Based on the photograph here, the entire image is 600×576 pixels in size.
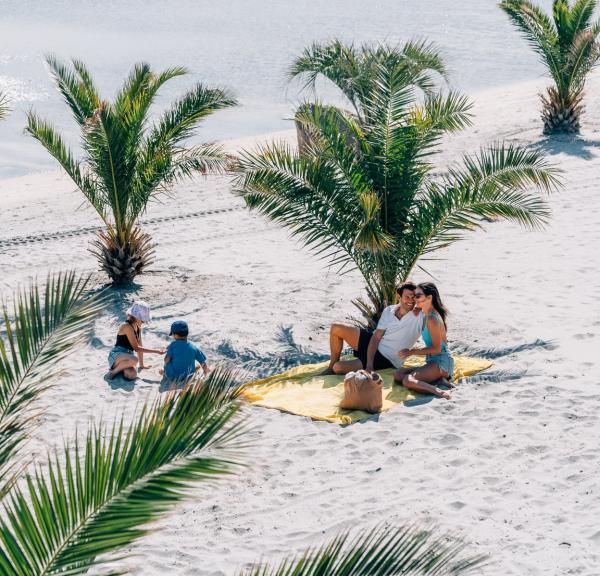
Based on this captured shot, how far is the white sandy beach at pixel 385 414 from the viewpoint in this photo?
611cm

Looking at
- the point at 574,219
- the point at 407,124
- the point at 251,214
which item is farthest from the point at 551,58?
the point at 407,124

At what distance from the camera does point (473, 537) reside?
19.6 feet

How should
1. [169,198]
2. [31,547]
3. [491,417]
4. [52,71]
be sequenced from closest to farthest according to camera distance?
[31,547] < [491,417] < [52,71] < [169,198]

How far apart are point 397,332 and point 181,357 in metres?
1.75

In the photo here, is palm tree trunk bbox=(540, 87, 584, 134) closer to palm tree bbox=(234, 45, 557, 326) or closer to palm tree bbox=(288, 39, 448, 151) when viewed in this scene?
palm tree bbox=(288, 39, 448, 151)

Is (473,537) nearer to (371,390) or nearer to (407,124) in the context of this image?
(371,390)

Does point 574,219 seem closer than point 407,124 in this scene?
No

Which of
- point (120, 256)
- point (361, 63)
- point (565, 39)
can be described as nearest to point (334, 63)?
point (361, 63)

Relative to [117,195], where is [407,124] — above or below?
above

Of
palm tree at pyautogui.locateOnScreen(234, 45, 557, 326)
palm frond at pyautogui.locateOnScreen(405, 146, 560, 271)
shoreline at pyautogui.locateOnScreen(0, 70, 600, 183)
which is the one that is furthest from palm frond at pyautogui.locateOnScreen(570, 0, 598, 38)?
palm frond at pyautogui.locateOnScreen(405, 146, 560, 271)

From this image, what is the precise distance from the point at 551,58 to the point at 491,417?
11.4 metres

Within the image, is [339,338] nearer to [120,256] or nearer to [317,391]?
[317,391]

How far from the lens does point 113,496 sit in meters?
3.51

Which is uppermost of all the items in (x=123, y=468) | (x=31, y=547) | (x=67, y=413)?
(x=123, y=468)
